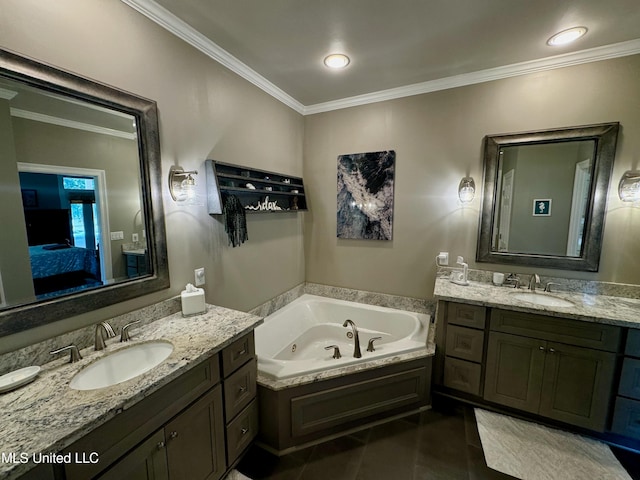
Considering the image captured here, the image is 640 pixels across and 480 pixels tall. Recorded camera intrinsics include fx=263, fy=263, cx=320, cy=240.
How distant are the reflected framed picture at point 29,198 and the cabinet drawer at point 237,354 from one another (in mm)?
1089

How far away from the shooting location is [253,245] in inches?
96.4

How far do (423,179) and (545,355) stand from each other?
1696 mm

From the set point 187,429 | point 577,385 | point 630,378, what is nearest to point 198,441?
point 187,429

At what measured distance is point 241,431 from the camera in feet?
5.25

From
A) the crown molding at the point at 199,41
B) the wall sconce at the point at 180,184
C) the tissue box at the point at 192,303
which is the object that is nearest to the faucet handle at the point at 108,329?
the tissue box at the point at 192,303

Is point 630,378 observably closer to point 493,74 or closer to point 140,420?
point 493,74

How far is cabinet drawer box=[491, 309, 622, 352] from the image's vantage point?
1.68 m

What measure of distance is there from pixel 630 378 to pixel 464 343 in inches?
36.1

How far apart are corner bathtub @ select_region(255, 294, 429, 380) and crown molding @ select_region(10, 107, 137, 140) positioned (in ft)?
5.65

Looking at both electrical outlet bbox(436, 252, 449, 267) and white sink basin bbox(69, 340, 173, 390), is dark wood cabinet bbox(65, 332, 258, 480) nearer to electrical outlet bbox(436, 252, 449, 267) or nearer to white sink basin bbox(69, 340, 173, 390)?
white sink basin bbox(69, 340, 173, 390)

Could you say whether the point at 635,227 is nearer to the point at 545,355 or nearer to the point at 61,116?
the point at 545,355

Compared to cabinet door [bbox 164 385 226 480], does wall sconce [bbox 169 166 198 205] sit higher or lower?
higher

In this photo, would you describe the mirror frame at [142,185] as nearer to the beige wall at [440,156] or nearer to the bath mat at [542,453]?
the beige wall at [440,156]

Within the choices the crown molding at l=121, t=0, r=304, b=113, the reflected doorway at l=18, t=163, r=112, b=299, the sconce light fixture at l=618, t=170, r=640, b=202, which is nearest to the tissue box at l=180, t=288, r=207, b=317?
the reflected doorway at l=18, t=163, r=112, b=299
